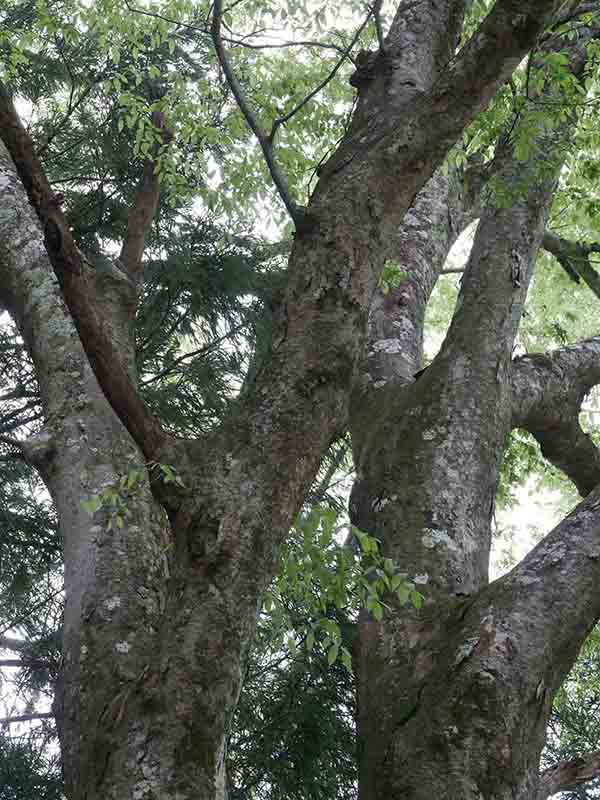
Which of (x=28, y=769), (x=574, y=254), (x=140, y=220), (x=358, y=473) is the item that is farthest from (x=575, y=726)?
(x=140, y=220)

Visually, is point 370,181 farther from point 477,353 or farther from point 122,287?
point 122,287

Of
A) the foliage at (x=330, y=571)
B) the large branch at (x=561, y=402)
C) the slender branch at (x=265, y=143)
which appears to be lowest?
the foliage at (x=330, y=571)

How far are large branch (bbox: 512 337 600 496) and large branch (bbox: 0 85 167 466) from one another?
2.00 m

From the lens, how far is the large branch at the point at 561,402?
13.1 ft

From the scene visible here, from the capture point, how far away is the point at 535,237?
4.03 meters

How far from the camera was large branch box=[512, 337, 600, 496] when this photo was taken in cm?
399

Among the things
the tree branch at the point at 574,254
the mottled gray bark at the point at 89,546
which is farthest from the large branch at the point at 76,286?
the tree branch at the point at 574,254

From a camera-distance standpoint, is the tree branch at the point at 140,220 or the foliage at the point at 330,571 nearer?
the foliage at the point at 330,571

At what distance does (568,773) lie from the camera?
2.81 metres

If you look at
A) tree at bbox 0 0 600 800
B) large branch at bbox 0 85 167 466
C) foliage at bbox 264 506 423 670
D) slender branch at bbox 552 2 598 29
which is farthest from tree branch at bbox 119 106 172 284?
slender branch at bbox 552 2 598 29

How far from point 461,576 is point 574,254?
355cm

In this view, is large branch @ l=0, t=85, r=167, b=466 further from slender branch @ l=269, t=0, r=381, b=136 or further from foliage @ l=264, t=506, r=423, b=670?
slender branch @ l=269, t=0, r=381, b=136

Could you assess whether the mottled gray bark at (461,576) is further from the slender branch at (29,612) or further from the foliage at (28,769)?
the slender branch at (29,612)

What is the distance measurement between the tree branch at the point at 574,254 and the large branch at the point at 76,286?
4.01m
